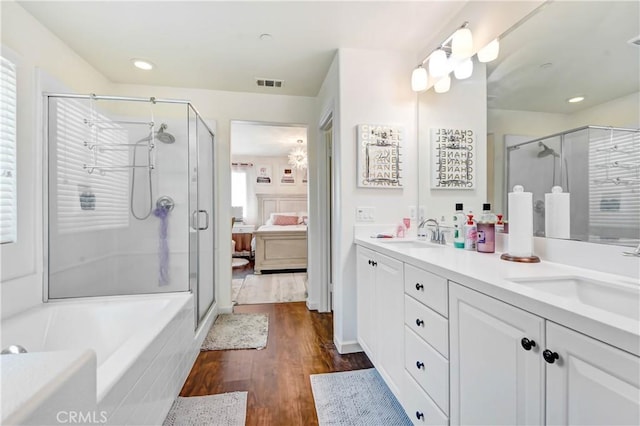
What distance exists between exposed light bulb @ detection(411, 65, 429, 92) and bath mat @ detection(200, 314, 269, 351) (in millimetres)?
2462

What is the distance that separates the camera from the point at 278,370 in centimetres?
195

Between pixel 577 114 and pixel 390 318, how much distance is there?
4.30 feet

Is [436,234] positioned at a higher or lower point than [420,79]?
lower

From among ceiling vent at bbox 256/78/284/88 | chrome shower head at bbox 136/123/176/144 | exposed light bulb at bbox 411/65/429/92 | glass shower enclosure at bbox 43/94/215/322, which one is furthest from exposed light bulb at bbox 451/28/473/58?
chrome shower head at bbox 136/123/176/144

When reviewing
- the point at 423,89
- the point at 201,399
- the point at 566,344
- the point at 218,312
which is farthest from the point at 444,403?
the point at 218,312

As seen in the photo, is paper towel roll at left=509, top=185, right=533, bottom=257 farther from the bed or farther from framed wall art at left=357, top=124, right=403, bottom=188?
the bed

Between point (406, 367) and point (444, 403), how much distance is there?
311mm

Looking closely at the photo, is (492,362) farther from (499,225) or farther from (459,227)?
(459,227)

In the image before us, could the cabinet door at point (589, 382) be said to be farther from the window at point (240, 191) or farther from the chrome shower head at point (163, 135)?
the window at point (240, 191)

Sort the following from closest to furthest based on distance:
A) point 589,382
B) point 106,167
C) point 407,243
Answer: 1. point 589,382
2. point 407,243
3. point 106,167

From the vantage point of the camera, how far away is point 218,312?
2951mm

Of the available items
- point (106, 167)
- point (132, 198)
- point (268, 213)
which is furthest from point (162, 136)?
point (268, 213)

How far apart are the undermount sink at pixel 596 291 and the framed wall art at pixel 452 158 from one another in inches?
35.4

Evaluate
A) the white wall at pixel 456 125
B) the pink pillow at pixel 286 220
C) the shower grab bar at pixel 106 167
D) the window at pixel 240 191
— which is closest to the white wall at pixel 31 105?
the shower grab bar at pixel 106 167
